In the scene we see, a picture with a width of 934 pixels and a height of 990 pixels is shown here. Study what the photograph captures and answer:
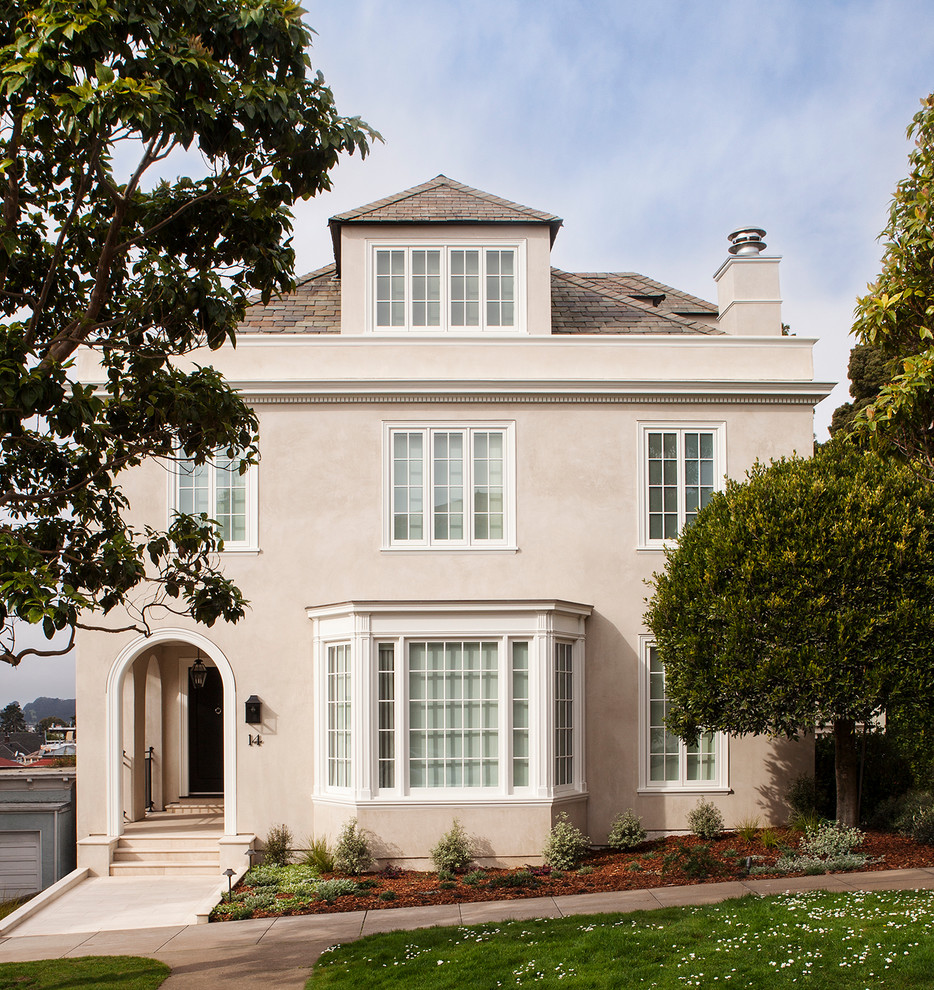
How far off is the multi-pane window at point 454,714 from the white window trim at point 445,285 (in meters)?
5.04

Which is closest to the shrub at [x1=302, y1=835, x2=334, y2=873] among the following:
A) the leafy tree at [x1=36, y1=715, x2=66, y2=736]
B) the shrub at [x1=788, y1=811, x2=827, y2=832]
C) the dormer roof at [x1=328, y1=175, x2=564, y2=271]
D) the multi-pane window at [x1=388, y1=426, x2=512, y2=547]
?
the multi-pane window at [x1=388, y1=426, x2=512, y2=547]

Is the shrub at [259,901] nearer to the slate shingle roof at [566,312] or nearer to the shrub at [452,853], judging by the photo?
the shrub at [452,853]

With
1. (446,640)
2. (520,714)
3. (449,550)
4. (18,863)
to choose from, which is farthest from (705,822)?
(18,863)

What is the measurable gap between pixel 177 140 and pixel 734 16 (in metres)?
6.82

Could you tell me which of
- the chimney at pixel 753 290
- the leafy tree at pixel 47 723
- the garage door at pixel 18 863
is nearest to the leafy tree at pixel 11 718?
the leafy tree at pixel 47 723

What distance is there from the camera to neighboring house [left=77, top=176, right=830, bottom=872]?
14.2 m

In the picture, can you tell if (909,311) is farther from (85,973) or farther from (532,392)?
(85,973)

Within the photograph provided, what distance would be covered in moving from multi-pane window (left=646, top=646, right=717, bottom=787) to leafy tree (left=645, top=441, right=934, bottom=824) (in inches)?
79.9

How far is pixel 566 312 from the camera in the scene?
16.8 m

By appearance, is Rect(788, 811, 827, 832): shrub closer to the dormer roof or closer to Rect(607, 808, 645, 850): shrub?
Rect(607, 808, 645, 850): shrub

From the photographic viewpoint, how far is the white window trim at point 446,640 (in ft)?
45.5

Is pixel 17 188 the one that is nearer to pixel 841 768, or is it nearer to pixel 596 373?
pixel 596 373

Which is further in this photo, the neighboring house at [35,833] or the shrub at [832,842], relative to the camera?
the neighboring house at [35,833]

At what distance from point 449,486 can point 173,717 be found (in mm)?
6639
